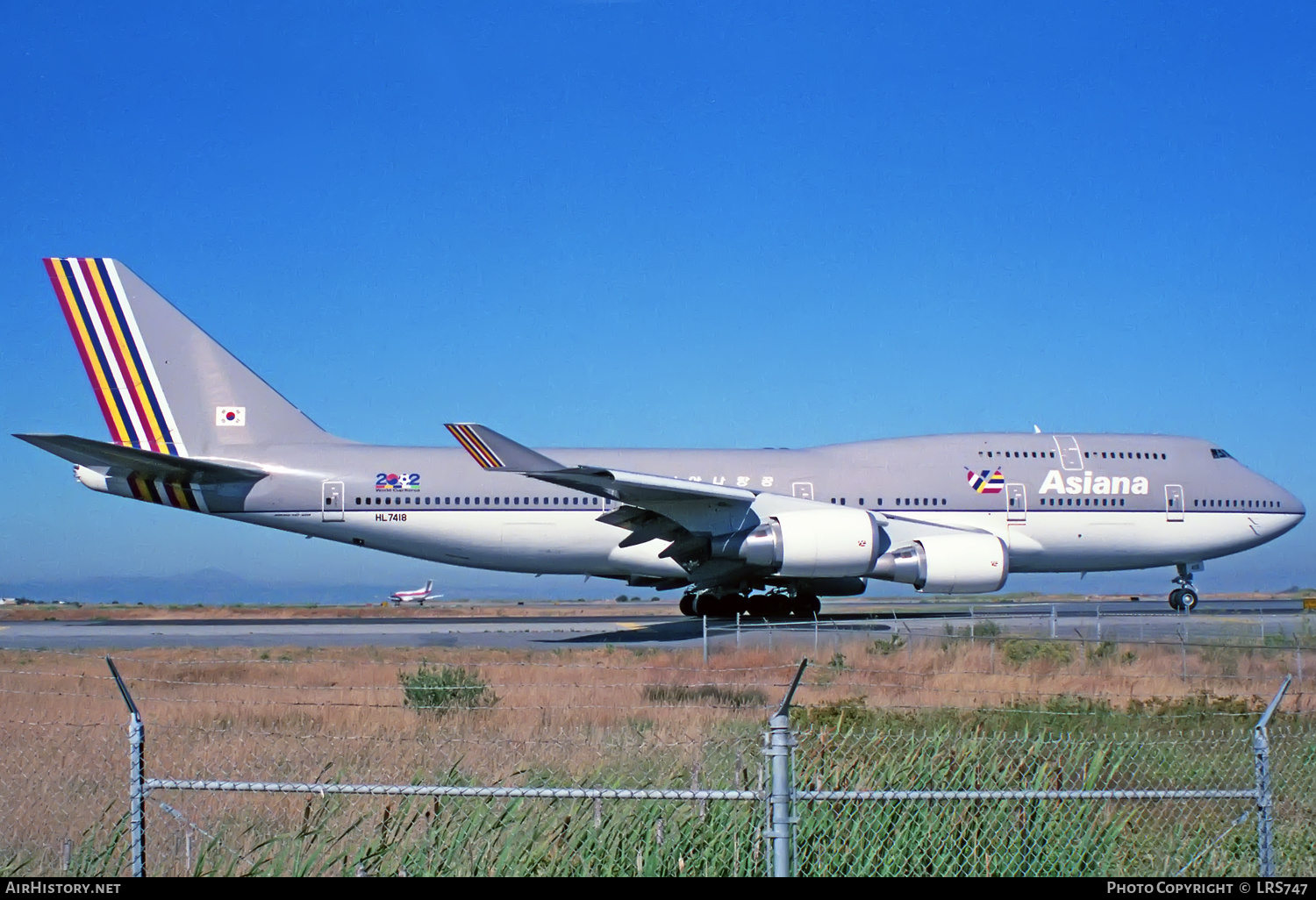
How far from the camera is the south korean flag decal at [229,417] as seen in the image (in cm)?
2330

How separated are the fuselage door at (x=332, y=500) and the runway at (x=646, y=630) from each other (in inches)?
90.0

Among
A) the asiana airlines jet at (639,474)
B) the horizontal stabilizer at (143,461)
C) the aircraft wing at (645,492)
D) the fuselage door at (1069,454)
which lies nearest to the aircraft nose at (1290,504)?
the asiana airlines jet at (639,474)

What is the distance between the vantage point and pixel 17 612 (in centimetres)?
3641

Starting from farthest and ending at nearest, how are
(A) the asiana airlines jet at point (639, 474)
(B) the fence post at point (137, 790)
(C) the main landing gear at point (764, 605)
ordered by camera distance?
(C) the main landing gear at point (764, 605)
(A) the asiana airlines jet at point (639, 474)
(B) the fence post at point (137, 790)

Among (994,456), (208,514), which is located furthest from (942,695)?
(208,514)

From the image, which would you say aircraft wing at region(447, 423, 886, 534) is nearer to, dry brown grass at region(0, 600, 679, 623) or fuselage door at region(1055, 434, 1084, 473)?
fuselage door at region(1055, 434, 1084, 473)

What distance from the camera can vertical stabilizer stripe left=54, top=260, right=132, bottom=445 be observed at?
2330 cm

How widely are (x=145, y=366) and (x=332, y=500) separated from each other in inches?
211

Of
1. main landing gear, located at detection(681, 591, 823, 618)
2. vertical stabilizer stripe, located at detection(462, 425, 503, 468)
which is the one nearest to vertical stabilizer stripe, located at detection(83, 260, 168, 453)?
vertical stabilizer stripe, located at detection(462, 425, 503, 468)

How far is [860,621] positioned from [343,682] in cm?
988

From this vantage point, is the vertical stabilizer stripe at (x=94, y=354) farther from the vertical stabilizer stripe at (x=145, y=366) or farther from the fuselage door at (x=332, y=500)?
the fuselage door at (x=332, y=500)

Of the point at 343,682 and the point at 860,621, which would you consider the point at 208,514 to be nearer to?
the point at 343,682

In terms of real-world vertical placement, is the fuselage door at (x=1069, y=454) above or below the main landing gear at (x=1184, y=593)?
above

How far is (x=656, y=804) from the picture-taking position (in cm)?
598
